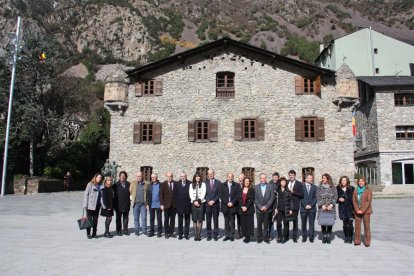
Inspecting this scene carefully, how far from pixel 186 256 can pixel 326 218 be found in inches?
150

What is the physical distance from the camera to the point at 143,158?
76.1 ft

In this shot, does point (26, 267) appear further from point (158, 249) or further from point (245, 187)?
point (245, 187)

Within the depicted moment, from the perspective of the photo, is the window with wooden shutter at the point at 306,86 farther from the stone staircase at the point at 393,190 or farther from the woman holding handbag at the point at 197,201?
the woman holding handbag at the point at 197,201

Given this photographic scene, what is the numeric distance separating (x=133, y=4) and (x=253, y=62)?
91922mm

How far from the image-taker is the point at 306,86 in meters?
23.3

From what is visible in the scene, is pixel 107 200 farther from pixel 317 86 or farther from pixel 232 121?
pixel 317 86

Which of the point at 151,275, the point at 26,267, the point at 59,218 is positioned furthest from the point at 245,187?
the point at 59,218

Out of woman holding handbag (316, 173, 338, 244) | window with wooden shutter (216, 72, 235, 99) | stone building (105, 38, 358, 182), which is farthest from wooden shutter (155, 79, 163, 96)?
→ woman holding handbag (316, 173, 338, 244)

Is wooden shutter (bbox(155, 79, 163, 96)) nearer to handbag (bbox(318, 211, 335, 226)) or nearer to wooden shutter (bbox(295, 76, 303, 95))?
wooden shutter (bbox(295, 76, 303, 95))

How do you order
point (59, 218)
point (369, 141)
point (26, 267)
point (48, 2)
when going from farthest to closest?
point (48, 2) < point (369, 141) < point (59, 218) < point (26, 267)

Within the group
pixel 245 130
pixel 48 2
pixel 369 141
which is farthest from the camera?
pixel 48 2

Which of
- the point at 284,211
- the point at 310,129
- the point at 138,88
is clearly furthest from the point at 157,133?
the point at 284,211

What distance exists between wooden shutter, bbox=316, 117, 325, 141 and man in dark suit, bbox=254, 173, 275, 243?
14347 mm

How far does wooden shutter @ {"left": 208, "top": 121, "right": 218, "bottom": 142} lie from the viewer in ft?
75.5
